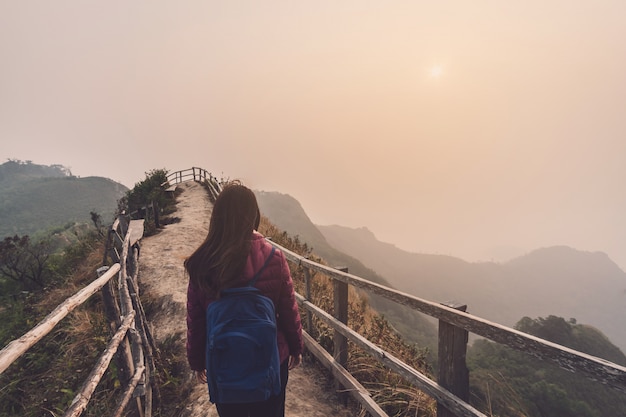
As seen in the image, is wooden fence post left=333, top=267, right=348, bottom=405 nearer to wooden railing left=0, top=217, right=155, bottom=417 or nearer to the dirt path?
the dirt path

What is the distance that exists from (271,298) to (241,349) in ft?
1.27

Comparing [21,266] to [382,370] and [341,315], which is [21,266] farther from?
[382,370]

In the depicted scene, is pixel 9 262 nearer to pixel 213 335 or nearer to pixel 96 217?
pixel 96 217

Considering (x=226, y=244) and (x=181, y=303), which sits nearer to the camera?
(x=226, y=244)

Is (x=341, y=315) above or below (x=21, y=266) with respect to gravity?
above

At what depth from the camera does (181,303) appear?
24.0ft

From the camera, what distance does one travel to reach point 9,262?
45.9 ft

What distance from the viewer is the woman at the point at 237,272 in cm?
201

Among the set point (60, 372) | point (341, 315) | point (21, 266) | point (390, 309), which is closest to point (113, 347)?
point (341, 315)

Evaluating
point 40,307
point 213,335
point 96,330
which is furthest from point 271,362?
point 40,307

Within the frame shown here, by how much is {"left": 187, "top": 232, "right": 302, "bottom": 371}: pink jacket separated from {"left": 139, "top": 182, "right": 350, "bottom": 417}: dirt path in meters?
0.38

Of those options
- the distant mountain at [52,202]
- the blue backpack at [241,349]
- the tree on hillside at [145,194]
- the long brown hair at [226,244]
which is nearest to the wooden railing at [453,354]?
the blue backpack at [241,349]

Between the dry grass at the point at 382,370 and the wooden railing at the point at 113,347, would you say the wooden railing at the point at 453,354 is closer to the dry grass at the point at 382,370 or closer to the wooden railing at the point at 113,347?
the dry grass at the point at 382,370

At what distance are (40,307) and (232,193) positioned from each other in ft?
34.3
